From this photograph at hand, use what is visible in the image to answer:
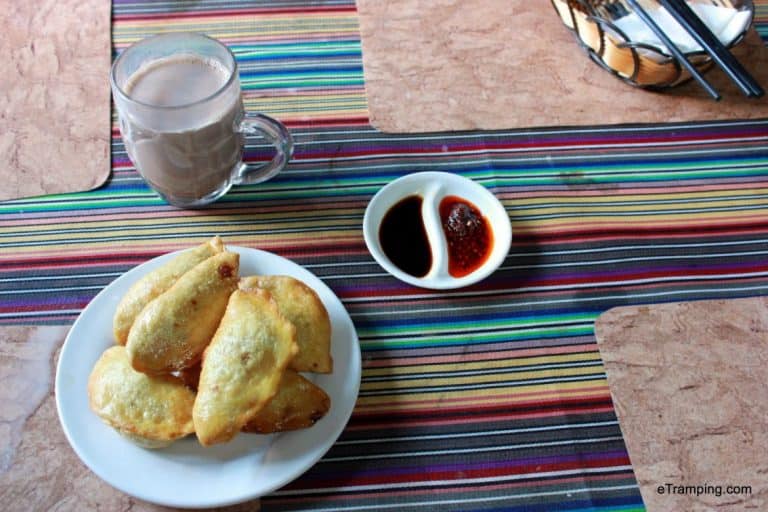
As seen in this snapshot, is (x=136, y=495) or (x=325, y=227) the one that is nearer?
(x=136, y=495)

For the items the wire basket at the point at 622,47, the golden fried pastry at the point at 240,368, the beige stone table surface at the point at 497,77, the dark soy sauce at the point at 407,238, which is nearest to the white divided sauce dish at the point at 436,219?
the dark soy sauce at the point at 407,238

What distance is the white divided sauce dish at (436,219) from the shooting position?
85 cm

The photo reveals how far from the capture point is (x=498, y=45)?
1.15 meters

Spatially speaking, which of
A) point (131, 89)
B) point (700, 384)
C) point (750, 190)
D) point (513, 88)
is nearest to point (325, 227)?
point (131, 89)

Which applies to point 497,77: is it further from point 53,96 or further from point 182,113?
point 53,96

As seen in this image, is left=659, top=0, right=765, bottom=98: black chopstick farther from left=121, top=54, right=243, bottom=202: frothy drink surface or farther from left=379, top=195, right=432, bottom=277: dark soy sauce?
left=121, top=54, right=243, bottom=202: frothy drink surface

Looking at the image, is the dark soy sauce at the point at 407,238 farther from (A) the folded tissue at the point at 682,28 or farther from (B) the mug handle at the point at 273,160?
(A) the folded tissue at the point at 682,28

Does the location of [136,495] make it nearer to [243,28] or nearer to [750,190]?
[243,28]

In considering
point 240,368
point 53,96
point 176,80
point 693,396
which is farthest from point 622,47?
point 53,96

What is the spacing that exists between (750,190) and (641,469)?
20.2 inches

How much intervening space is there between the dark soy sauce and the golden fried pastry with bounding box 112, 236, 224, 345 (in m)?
0.24

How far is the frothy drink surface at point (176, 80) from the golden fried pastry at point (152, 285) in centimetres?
20

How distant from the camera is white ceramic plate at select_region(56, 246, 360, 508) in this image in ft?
2.10

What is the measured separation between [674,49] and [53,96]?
0.96 meters
